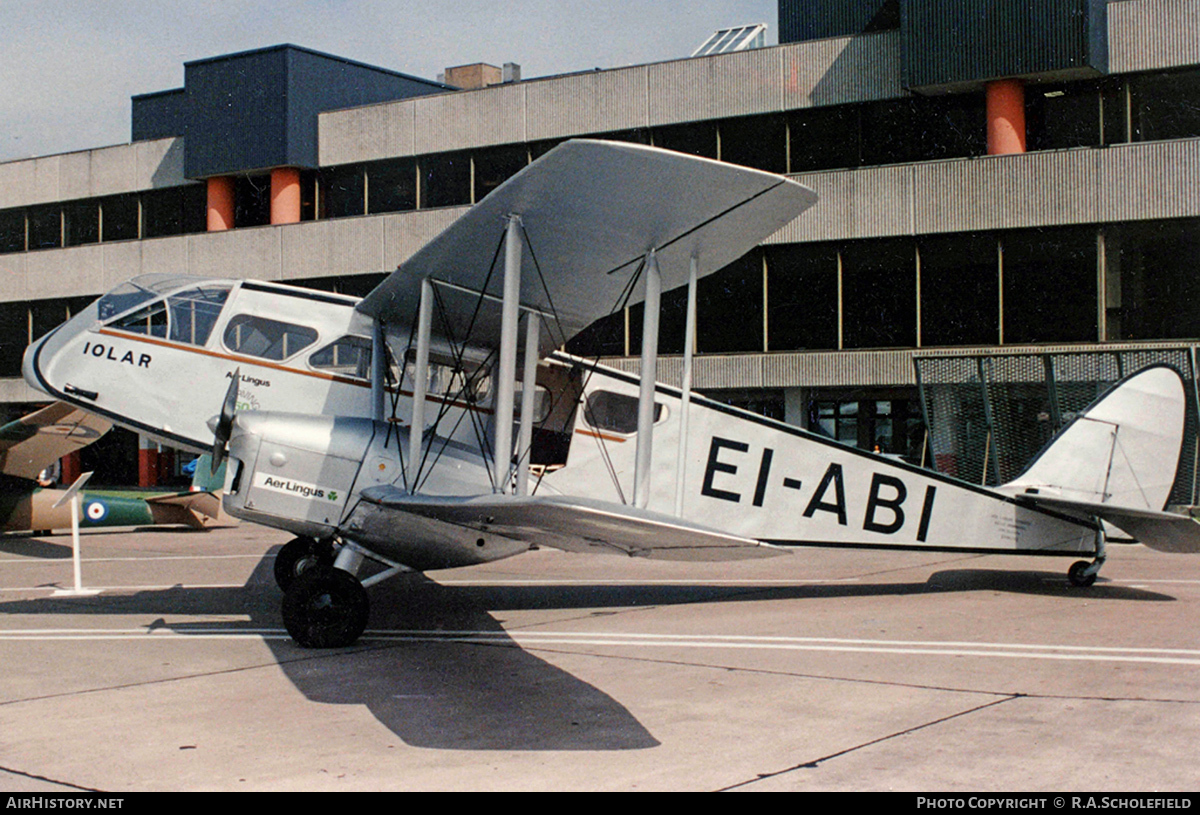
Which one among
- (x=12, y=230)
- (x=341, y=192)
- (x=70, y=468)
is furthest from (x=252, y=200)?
(x=70, y=468)

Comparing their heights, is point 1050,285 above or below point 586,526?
above

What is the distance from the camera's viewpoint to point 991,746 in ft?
18.3

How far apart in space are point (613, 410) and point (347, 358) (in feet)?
7.87

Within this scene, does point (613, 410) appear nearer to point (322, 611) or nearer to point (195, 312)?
point (322, 611)

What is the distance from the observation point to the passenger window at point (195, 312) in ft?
33.3

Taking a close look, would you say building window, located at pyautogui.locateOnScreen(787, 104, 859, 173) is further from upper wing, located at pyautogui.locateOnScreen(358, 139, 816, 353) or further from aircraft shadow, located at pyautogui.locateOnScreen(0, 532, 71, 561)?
upper wing, located at pyautogui.locateOnScreen(358, 139, 816, 353)

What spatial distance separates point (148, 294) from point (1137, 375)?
9.39m

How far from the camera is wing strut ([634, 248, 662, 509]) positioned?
7.91 metres

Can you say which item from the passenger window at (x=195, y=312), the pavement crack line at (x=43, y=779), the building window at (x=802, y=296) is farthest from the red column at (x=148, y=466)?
the pavement crack line at (x=43, y=779)

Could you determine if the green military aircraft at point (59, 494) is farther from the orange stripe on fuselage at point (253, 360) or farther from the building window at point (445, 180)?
the building window at point (445, 180)

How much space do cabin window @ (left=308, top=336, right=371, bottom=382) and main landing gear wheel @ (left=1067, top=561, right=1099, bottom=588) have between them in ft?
22.9

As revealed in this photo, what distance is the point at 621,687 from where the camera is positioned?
7223mm

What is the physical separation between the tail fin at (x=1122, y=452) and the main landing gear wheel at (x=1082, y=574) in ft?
2.16

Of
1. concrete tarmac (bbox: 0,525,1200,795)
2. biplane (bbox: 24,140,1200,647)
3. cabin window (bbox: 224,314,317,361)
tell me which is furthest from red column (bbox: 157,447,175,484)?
cabin window (bbox: 224,314,317,361)
